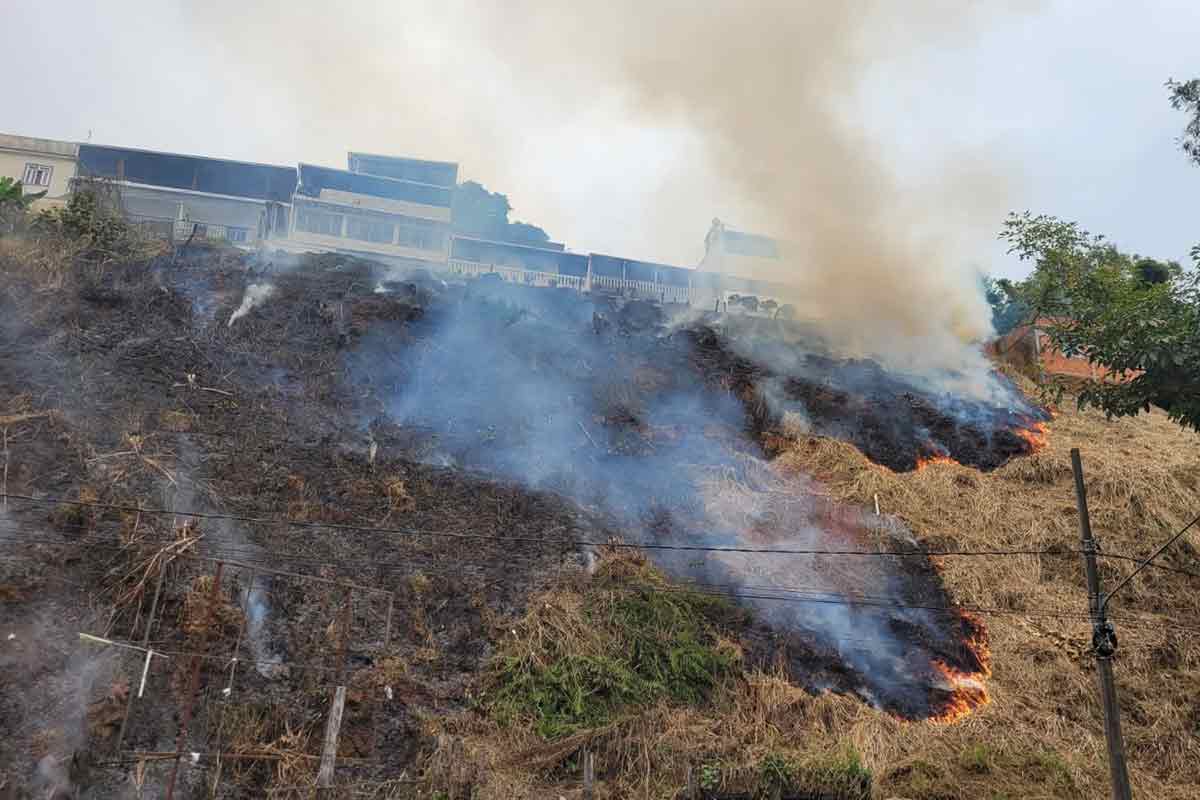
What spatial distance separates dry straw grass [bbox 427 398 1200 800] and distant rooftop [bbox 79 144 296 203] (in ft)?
92.3

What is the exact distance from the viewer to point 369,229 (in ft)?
120

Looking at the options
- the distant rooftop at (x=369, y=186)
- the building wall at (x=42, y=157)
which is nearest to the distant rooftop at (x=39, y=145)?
the building wall at (x=42, y=157)

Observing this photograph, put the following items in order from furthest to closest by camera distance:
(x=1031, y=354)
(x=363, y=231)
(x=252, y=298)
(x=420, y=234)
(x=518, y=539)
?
(x=420, y=234), (x=363, y=231), (x=1031, y=354), (x=252, y=298), (x=518, y=539)

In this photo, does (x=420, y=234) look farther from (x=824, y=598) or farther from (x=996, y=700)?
(x=996, y=700)

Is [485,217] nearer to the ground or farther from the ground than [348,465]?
farther from the ground

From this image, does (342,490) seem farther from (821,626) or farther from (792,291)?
(792,291)

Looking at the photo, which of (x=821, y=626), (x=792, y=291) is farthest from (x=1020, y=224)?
(x=821, y=626)

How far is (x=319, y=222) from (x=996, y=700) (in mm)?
32458

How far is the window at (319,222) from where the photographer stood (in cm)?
3572

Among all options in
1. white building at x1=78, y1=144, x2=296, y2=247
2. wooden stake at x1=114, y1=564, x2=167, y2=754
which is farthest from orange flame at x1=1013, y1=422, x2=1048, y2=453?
white building at x1=78, y1=144, x2=296, y2=247

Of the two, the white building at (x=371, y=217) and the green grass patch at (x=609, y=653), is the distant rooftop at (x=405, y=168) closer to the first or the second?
the white building at (x=371, y=217)

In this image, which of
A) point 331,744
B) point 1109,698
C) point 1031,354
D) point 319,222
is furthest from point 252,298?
point 1031,354

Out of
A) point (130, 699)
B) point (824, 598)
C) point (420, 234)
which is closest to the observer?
point (130, 699)

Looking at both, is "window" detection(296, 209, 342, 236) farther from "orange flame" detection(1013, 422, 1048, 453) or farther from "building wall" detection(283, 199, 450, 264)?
"orange flame" detection(1013, 422, 1048, 453)
